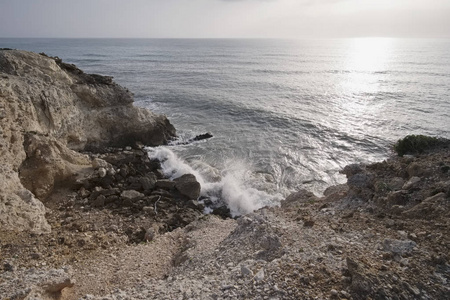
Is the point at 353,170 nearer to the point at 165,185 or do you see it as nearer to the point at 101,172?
the point at 165,185

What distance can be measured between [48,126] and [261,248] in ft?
44.3

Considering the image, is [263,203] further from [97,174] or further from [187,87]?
[187,87]

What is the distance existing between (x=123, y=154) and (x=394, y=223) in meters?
15.4

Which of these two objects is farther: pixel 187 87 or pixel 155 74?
pixel 155 74

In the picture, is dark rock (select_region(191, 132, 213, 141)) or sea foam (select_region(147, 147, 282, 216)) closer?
sea foam (select_region(147, 147, 282, 216))

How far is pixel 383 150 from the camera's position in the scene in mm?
23250

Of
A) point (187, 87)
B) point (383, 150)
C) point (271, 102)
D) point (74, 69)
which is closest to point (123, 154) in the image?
point (74, 69)

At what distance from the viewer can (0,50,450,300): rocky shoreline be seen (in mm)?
6527

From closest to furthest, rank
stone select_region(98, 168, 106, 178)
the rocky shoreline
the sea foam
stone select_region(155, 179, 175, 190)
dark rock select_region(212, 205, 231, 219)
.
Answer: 1. the rocky shoreline
2. stone select_region(98, 168, 106, 178)
3. dark rock select_region(212, 205, 231, 219)
4. stone select_region(155, 179, 175, 190)
5. the sea foam

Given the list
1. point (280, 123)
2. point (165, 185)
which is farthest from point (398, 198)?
point (280, 123)

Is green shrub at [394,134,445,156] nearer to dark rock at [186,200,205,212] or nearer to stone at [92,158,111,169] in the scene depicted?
dark rock at [186,200,205,212]

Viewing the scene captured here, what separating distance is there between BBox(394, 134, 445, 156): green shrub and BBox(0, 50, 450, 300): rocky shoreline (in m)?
0.29

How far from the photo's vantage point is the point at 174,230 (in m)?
12.1

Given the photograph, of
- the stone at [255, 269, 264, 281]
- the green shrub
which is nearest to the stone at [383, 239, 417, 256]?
the stone at [255, 269, 264, 281]
